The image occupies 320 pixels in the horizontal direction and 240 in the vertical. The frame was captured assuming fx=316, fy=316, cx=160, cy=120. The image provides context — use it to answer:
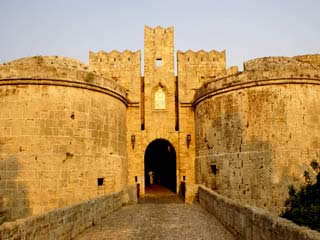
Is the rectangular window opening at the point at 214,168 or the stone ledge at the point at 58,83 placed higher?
the stone ledge at the point at 58,83

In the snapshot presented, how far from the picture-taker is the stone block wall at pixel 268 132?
42.2 feet

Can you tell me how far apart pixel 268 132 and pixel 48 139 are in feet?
29.4

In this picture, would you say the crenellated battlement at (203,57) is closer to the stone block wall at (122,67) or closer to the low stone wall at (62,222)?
the stone block wall at (122,67)

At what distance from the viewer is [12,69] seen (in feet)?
40.7

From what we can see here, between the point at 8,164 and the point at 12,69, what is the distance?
369cm

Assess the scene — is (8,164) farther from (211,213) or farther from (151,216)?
(211,213)

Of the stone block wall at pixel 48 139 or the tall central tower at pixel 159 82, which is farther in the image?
the tall central tower at pixel 159 82

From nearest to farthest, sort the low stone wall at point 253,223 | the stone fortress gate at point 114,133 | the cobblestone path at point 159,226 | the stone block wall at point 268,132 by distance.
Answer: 1. the low stone wall at point 253,223
2. the cobblestone path at point 159,226
3. the stone fortress gate at point 114,133
4. the stone block wall at point 268,132

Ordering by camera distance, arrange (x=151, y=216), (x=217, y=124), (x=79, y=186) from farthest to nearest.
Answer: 1. (x=217, y=124)
2. (x=79, y=186)
3. (x=151, y=216)

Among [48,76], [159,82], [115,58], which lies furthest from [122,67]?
[48,76]

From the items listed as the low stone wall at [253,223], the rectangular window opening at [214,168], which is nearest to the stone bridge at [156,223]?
the low stone wall at [253,223]

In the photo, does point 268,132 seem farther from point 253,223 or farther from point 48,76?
point 48,76

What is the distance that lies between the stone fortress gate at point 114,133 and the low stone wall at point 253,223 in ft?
13.0

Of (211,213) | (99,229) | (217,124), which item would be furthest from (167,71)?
(99,229)
